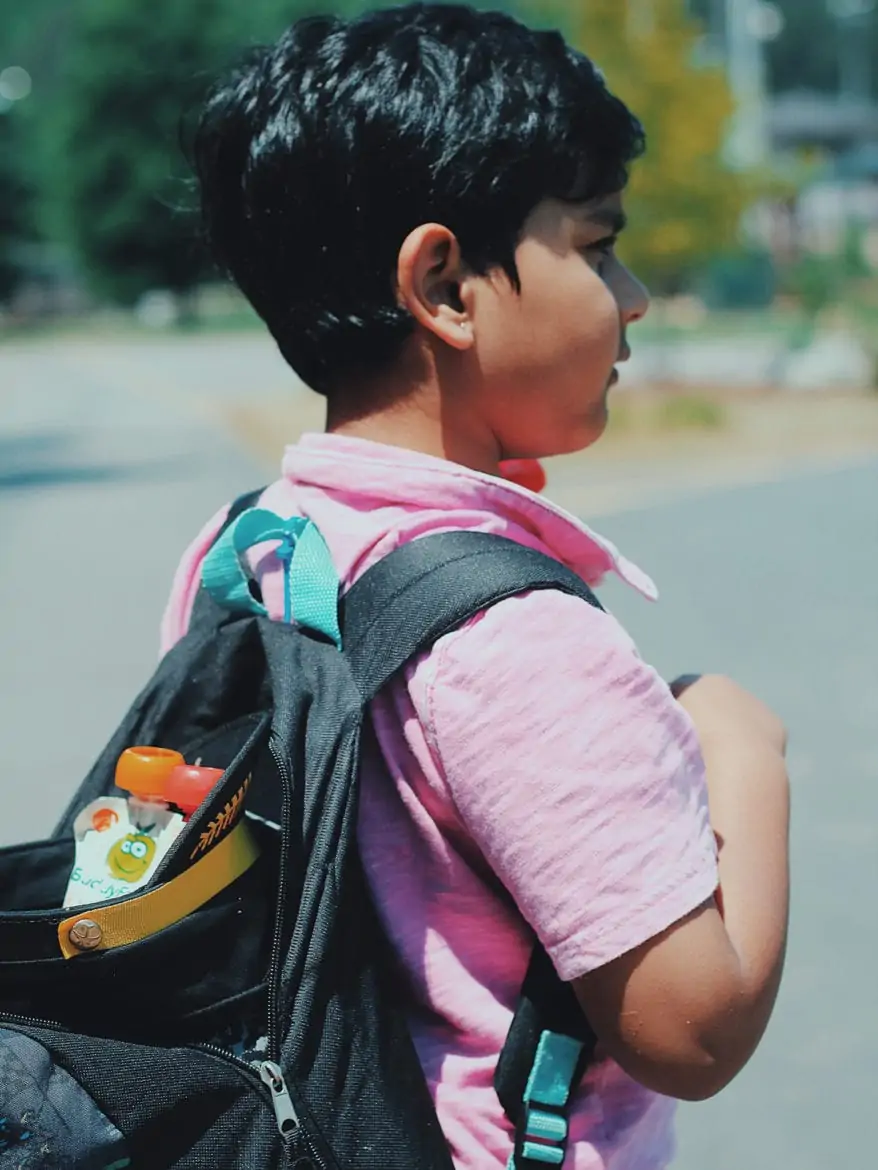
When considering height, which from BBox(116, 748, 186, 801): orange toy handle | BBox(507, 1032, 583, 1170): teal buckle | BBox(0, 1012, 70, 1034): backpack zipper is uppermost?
BBox(116, 748, 186, 801): orange toy handle

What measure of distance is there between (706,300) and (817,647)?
117ft

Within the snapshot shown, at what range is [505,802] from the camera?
1.15 meters

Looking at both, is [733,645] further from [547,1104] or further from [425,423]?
[547,1104]

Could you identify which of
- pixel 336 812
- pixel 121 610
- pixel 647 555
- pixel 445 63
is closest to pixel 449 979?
pixel 336 812

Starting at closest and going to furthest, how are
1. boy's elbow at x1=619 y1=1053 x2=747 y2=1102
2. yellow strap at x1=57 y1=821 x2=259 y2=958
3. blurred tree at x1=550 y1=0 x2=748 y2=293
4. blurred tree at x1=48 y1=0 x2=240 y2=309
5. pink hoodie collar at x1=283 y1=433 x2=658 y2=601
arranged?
yellow strap at x1=57 y1=821 x2=259 y2=958
boy's elbow at x1=619 y1=1053 x2=747 y2=1102
pink hoodie collar at x1=283 y1=433 x2=658 y2=601
blurred tree at x1=550 y1=0 x2=748 y2=293
blurred tree at x1=48 y1=0 x2=240 y2=309

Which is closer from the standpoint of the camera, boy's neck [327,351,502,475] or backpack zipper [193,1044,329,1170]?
backpack zipper [193,1044,329,1170]

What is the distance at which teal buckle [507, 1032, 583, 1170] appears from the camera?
122 centimetres

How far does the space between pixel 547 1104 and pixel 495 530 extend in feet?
1.50

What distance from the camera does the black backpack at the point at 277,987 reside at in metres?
1.09

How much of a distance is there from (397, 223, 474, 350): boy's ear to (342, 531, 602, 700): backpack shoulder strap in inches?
7.8

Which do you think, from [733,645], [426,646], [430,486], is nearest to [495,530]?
[430,486]

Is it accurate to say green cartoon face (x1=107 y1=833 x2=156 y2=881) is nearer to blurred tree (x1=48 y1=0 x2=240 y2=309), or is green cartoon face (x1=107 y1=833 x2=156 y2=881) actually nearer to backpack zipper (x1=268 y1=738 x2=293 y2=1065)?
backpack zipper (x1=268 y1=738 x2=293 y2=1065)

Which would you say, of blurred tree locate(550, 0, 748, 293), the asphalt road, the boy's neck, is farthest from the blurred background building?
the asphalt road

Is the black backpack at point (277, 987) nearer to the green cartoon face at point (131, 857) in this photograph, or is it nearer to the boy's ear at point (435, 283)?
the green cartoon face at point (131, 857)
